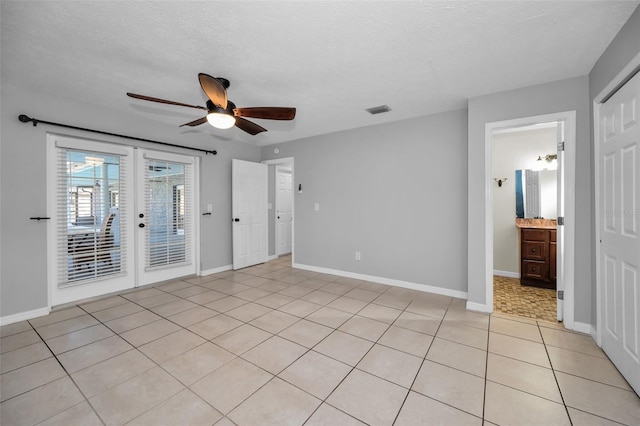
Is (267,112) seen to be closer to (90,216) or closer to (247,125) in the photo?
(247,125)

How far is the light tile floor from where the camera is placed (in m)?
1.62

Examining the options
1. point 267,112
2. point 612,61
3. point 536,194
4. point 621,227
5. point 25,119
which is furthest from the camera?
point 536,194

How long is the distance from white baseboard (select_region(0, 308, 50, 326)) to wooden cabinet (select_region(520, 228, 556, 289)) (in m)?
6.48

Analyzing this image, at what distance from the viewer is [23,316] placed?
2.90 meters

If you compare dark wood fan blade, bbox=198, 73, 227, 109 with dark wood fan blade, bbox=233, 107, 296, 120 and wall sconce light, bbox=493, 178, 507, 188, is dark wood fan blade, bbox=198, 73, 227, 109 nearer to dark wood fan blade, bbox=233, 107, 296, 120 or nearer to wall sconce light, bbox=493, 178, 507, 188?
dark wood fan blade, bbox=233, 107, 296, 120

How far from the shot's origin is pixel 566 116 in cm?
266

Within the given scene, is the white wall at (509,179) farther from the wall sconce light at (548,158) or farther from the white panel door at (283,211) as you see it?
the white panel door at (283,211)

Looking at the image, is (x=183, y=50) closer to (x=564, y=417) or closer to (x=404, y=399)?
(x=404, y=399)

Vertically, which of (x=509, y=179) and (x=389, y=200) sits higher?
(x=509, y=179)

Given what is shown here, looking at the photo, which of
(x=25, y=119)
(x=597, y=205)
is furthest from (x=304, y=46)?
(x=25, y=119)

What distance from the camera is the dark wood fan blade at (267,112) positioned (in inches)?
97.6

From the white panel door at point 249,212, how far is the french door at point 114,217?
75cm

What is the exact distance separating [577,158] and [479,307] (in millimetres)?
1854

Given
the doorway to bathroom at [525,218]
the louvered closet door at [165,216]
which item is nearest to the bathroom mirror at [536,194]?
the doorway to bathroom at [525,218]
